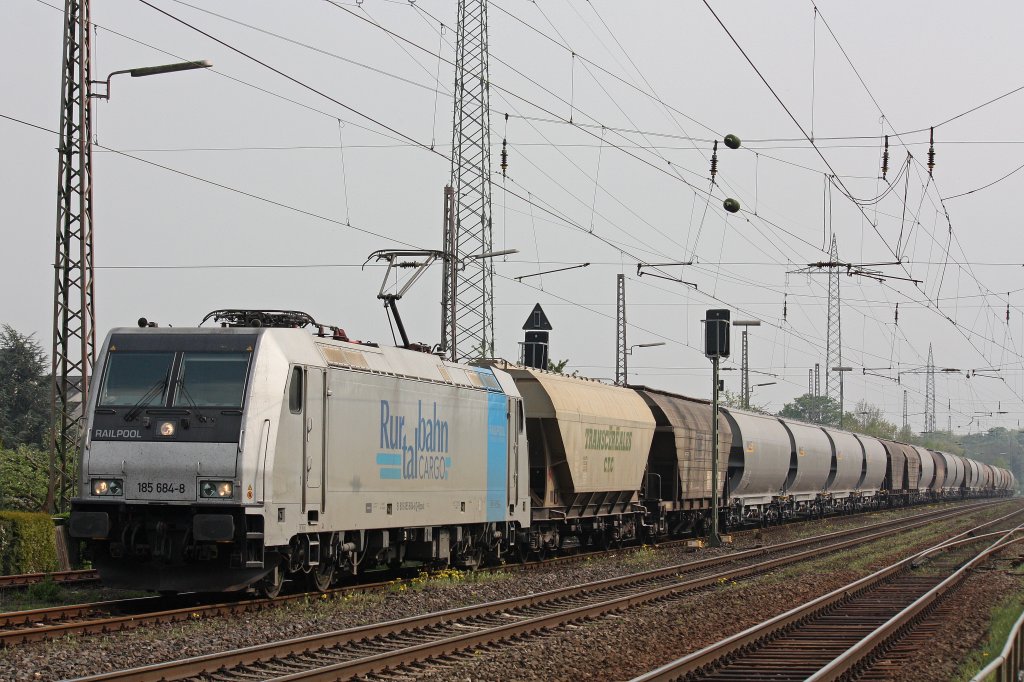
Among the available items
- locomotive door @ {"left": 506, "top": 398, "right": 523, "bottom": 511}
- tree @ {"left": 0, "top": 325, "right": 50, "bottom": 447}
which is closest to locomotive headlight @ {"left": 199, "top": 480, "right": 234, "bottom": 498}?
locomotive door @ {"left": 506, "top": 398, "right": 523, "bottom": 511}

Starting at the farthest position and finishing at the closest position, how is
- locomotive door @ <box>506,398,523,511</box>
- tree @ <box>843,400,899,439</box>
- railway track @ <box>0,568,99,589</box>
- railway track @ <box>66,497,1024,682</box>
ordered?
tree @ <box>843,400,899,439</box> < locomotive door @ <box>506,398,523,511</box> < railway track @ <box>0,568,99,589</box> < railway track @ <box>66,497,1024,682</box>

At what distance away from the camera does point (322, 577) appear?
18.3 metres

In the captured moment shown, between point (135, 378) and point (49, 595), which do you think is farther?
point (49, 595)

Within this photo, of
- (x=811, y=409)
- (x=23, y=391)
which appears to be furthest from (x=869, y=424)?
(x=23, y=391)

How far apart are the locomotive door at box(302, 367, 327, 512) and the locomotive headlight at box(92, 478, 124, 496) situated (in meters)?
2.35

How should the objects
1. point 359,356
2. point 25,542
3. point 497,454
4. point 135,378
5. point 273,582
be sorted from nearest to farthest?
1. point 135,378
2. point 273,582
3. point 359,356
4. point 25,542
5. point 497,454

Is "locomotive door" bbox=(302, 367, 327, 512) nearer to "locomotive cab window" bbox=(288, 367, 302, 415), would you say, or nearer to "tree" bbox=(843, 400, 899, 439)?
"locomotive cab window" bbox=(288, 367, 302, 415)

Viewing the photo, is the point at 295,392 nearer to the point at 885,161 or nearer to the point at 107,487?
the point at 107,487

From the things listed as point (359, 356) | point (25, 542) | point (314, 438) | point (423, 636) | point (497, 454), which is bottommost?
point (423, 636)

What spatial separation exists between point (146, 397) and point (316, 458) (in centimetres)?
242

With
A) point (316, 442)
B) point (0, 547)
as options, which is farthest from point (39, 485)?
point (316, 442)

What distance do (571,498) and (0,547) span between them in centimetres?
1157

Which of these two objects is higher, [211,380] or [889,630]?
[211,380]

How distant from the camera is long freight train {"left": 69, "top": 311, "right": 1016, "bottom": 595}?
1581cm
